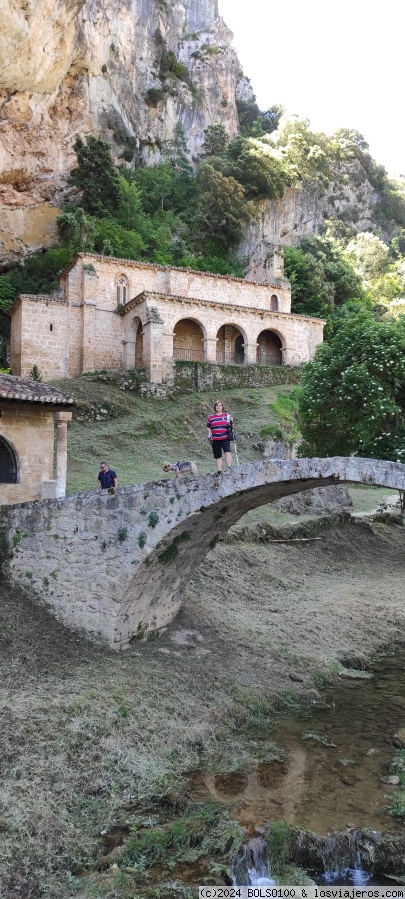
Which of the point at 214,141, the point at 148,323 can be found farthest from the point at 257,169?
the point at 148,323

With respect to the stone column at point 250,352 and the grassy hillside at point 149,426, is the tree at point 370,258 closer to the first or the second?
the stone column at point 250,352

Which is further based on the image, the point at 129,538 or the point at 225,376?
the point at 225,376

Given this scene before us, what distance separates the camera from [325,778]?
809 cm

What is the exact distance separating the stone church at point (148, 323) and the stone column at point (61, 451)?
56.6ft

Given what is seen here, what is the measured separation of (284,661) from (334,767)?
12.8ft

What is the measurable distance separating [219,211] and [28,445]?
142 feet

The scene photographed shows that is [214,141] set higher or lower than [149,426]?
higher

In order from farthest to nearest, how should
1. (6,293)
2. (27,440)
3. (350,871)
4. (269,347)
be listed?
(269,347)
(6,293)
(27,440)
(350,871)

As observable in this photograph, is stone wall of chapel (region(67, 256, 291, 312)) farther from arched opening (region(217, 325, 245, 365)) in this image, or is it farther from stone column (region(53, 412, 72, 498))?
stone column (region(53, 412, 72, 498))

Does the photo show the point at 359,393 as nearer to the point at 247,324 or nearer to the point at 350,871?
the point at 350,871

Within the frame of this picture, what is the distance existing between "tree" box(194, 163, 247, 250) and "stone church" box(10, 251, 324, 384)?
37.0ft

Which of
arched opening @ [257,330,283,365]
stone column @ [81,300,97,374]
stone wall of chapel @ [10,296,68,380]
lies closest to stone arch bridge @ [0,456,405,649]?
stone wall of chapel @ [10,296,68,380]

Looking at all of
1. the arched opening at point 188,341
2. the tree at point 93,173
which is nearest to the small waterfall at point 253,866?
the arched opening at point 188,341

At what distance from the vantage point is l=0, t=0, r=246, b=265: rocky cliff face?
32344mm
